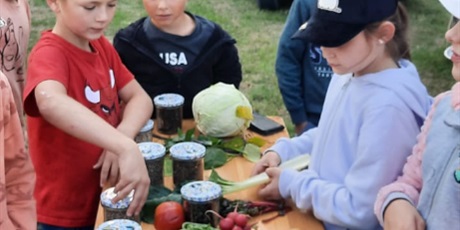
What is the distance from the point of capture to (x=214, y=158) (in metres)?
2.48

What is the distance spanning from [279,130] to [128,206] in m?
0.94

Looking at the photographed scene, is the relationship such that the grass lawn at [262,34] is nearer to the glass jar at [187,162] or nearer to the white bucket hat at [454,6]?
the glass jar at [187,162]

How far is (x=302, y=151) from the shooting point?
2396mm

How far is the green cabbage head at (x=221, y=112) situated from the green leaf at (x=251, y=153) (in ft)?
0.39

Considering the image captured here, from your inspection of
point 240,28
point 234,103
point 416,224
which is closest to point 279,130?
point 234,103

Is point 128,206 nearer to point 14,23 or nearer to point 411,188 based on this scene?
point 411,188

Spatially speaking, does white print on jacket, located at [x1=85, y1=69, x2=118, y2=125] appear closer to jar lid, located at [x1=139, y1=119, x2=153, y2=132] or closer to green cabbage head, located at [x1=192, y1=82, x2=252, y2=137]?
jar lid, located at [x1=139, y1=119, x2=153, y2=132]

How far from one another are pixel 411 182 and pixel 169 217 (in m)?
0.70

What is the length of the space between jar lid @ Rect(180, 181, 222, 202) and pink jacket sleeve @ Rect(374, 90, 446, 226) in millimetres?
490

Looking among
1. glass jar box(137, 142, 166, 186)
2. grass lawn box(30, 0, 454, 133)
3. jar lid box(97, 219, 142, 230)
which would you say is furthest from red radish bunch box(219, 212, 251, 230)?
Answer: grass lawn box(30, 0, 454, 133)

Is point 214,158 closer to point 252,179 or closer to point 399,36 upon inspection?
point 252,179

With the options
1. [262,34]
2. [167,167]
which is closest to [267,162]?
[167,167]

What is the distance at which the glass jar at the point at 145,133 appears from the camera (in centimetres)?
251

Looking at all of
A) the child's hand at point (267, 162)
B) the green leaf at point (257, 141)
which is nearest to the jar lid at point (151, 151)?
the child's hand at point (267, 162)
